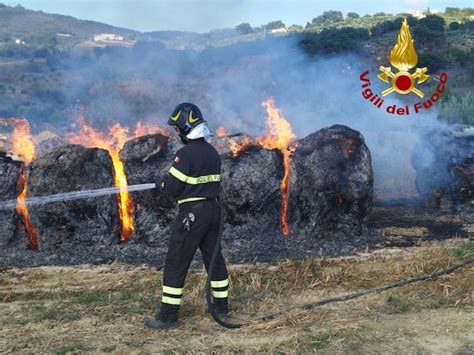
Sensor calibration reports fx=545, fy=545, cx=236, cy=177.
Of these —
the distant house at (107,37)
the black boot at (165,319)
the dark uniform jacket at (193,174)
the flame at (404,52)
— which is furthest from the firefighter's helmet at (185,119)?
the distant house at (107,37)

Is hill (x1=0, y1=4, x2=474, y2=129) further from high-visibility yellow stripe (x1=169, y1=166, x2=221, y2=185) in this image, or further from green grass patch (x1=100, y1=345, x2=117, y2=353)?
green grass patch (x1=100, y1=345, x2=117, y2=353)

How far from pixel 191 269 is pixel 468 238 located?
4572 millimetres

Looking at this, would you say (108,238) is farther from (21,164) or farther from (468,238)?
(468,238)

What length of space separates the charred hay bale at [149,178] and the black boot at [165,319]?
3.44 m

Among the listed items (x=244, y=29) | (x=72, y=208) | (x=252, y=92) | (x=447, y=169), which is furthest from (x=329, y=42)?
(x=244, y=29)

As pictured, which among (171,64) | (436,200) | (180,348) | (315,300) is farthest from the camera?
(171,64)

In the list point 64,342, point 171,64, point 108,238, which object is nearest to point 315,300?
point 64,342

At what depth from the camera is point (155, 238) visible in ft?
29.2

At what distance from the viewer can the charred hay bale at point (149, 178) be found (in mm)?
9016

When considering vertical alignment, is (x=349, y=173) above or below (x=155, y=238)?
above

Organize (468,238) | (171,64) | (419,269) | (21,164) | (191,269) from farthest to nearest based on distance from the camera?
(171,64)
(21,164)
(468,238)
(191,269)
(419,269)

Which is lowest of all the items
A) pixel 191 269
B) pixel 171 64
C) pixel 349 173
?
pixel 191 269

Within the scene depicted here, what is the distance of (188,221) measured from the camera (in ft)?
17.9

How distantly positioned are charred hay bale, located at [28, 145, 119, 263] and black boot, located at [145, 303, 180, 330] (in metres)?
3.33
